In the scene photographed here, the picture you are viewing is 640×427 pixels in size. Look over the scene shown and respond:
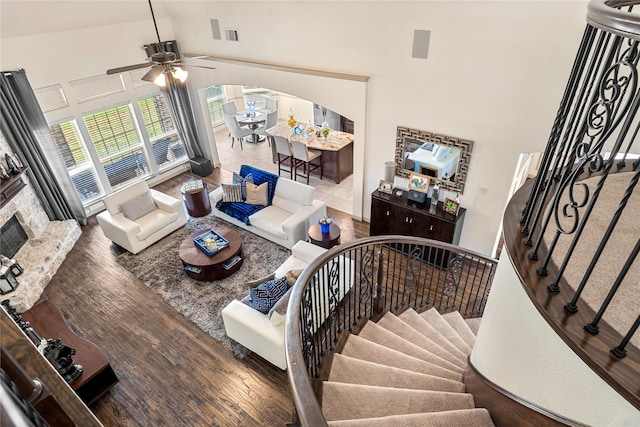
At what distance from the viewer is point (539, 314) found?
1837 mm

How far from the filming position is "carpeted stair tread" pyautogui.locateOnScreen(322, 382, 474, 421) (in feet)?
9.00

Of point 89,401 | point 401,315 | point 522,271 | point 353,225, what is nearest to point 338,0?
point 353,225

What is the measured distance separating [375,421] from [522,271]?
1.35 metres

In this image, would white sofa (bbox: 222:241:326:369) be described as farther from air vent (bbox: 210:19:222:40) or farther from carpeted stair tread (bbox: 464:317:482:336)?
air vent (bbox: 210:19:222:40)

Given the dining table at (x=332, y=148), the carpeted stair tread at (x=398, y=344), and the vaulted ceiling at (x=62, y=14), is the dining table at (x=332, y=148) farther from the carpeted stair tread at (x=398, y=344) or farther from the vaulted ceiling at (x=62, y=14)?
the carpeted stair tread at (x=398, y=344)

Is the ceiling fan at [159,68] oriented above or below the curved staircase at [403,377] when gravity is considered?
above

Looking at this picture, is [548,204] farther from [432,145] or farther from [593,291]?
[432,145]

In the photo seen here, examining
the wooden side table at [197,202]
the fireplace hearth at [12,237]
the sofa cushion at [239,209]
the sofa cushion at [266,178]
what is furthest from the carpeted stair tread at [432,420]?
the fireplace hearth at [12,237]

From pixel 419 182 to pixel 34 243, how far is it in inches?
241

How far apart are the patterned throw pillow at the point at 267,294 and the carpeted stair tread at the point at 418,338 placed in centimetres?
118

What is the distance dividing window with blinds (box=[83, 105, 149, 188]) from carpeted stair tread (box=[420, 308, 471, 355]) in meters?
6.65

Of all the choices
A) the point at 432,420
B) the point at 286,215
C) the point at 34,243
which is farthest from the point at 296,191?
the point at 432,420

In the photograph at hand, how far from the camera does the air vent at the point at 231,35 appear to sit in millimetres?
6914

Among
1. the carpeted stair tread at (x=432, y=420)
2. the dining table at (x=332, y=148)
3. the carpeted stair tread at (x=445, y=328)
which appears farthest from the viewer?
the dining table at (x=332, y=148)
